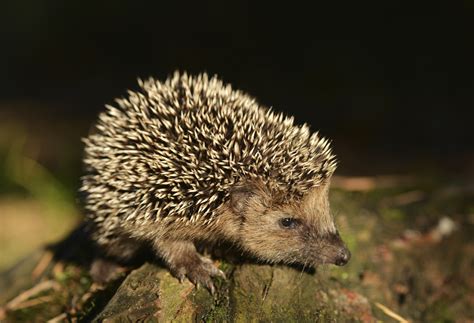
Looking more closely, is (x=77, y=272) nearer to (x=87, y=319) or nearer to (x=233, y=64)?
(x=87, y=319)

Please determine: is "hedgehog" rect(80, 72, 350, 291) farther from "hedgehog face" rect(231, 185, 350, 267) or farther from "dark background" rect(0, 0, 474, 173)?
"dark background" rect(0, 0, 474, 173)

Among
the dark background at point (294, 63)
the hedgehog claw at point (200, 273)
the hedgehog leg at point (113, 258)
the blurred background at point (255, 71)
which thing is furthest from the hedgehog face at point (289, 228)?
the dark background at point (294, 63)

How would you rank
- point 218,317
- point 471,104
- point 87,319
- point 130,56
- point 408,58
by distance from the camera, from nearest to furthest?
point 218,317, point 87,319, point 471,104, point 408,58, point 130,56

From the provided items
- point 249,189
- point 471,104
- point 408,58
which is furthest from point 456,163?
point 249,189

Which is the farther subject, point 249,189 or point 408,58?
point 408,58

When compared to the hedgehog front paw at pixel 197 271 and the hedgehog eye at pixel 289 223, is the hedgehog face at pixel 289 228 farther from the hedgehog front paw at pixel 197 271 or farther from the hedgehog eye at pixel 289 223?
the hedgehog front paw at pixel 197 271

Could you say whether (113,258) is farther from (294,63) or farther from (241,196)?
(294,63)

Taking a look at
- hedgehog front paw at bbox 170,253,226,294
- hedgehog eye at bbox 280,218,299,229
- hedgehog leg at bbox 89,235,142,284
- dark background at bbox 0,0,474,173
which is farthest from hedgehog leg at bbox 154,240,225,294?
dark background at bbox 0,0,474,173
